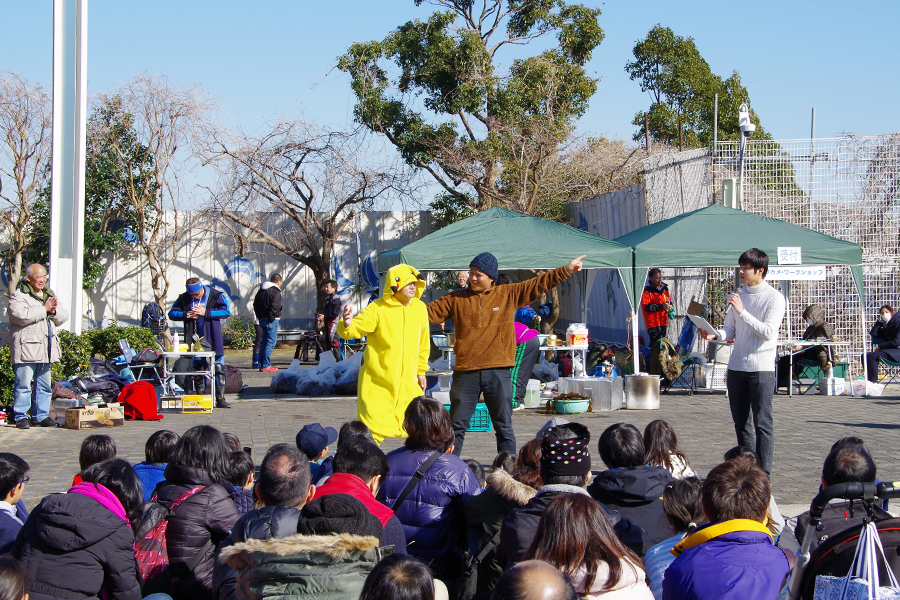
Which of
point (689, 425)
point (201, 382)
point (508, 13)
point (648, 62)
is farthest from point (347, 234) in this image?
point (648, 62)

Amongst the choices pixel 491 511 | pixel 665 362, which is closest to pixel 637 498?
pixel 491 511

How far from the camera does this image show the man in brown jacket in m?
6.54

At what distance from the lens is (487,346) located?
21.5ft

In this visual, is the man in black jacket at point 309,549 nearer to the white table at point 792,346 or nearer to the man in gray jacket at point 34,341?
the man in gray jacket at point 34,341

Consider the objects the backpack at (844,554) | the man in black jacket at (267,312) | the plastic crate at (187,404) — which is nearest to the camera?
the backpack at (844,554)

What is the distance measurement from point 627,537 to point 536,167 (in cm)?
1789

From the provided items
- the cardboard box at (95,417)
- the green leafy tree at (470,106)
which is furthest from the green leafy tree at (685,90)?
the cardboard box at (95,417)

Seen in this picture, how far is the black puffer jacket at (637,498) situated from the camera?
376 centimetres

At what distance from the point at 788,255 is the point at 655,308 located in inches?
99.1

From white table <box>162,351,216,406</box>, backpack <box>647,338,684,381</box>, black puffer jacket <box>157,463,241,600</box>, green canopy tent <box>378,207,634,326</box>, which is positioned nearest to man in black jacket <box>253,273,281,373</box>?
green canopy tent <box>378,207,634,326</box>

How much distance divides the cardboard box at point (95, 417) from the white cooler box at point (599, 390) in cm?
583

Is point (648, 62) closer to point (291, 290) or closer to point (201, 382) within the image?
point (291, 290)

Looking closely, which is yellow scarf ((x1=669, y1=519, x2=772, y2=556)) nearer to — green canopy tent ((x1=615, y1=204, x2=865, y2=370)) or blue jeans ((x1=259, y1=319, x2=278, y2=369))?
green canopy tent ((x1=615, y1=204, x2=865, y2=370))

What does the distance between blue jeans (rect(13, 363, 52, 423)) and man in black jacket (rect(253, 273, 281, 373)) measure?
622cm
